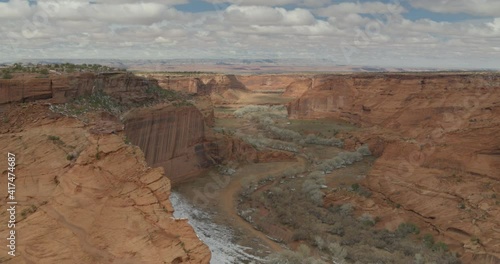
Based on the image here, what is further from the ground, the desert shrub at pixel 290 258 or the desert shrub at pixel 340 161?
the desert shrub at pixel 340 161

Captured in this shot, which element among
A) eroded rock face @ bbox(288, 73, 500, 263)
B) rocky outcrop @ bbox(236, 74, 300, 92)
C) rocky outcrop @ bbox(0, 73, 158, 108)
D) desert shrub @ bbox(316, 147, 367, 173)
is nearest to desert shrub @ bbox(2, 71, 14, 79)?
rocky outcrop @ bbox(0, 73, 158, 108)

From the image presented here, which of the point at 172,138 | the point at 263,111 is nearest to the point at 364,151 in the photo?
the point at 172,138

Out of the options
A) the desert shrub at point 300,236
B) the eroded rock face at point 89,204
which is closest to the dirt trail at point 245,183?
the desert shrub at point 300,236

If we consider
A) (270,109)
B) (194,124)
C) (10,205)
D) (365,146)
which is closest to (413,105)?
(365,146)

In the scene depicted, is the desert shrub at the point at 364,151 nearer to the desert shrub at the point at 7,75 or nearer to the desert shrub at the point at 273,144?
the desert shrub at the point at 273,144

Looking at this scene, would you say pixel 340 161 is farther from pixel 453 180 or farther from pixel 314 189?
pixel 453 180

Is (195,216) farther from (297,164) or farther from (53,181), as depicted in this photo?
(297,164)

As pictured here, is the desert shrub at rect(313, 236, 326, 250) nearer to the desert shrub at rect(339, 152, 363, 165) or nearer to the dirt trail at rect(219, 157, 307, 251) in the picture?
the dirt trail at rect(219, 157, 307, 251)
